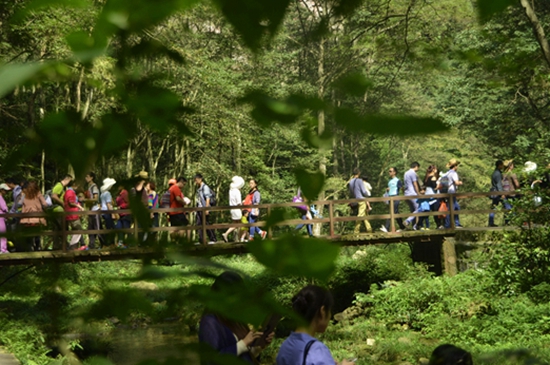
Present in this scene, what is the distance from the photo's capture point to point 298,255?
0.74m

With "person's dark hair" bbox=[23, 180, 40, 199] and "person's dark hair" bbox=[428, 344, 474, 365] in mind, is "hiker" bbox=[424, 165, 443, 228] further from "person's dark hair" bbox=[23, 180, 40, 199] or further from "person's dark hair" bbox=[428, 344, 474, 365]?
"person's dark hair" bbox=[428, 344, 474, 365]

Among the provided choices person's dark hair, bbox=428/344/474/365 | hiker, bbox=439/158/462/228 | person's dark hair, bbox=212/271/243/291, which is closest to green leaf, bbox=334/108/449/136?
person's dark hair, bbox=212/271/243/291

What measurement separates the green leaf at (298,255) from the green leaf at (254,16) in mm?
252

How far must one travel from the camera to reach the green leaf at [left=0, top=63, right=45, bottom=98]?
0.65m

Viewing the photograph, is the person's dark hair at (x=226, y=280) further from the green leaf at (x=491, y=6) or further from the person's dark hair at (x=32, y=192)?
the person's dark hair at (x=32, y=192)

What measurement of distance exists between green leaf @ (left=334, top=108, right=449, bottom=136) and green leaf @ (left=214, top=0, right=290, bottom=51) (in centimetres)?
16

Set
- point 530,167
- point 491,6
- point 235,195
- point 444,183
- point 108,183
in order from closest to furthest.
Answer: point 491,6 → point 108,183 → point 530,167 → point 235,195 → point 444,183

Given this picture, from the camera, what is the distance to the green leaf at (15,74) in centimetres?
65

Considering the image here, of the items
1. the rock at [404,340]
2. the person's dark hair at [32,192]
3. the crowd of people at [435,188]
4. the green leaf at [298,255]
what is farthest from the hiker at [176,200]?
the green leaf at [298,255]

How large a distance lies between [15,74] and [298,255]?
0.98 feet

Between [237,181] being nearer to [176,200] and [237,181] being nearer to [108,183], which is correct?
[176,200]

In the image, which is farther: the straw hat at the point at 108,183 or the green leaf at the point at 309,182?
the straw hat at the point at 108,183

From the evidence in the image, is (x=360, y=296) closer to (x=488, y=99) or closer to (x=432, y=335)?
(x=432, y=335)

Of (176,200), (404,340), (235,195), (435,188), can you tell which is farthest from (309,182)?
(435,188)
